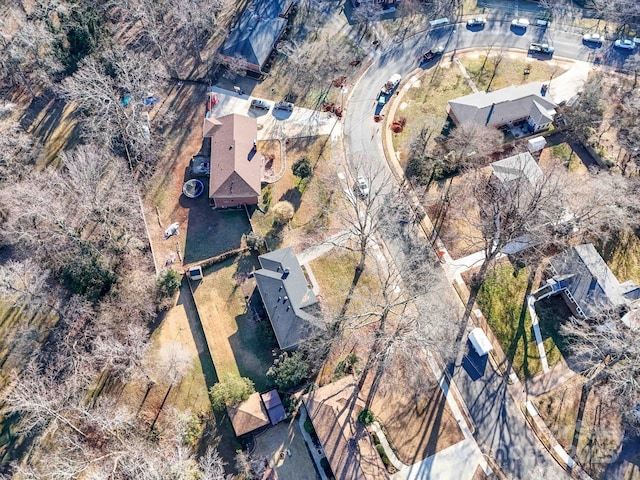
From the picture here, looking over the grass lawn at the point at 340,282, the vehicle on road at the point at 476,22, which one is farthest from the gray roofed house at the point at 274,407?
the vehicle on road at the point at 476,22

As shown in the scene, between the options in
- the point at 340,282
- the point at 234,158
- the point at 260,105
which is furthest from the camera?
the point at 260,105

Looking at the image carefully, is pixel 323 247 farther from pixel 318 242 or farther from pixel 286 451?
pixel 286 451

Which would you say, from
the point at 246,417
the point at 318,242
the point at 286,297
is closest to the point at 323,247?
the point at 318,242

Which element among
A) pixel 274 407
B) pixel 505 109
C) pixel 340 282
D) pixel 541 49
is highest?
pixel 541 49

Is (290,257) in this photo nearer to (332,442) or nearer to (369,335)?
(369,335)

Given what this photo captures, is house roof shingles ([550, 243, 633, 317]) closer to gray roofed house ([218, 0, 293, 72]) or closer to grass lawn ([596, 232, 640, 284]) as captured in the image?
grass lawn ([596, 232, 640, 284])

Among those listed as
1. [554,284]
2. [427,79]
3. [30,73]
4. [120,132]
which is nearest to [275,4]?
[427,79]
